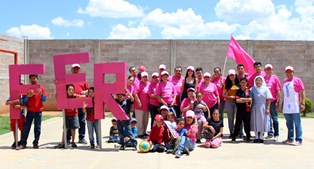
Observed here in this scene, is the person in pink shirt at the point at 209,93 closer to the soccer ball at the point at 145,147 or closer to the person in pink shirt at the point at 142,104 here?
the person in pink shirt at the point at 142,104

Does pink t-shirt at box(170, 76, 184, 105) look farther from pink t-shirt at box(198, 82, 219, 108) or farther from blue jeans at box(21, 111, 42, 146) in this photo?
blue jeans at box(21, 111, 42, 146)

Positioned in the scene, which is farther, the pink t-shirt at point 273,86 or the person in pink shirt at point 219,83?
the person in pink shirt at point 219,83

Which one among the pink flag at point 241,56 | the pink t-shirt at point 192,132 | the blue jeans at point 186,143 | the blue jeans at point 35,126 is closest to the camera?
the blue jeans at point 186,143

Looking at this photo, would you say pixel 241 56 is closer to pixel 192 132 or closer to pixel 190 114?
pixel 190 114

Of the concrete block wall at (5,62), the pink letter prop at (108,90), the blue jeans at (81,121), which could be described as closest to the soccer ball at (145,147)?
the pink letter prop at (108,90)

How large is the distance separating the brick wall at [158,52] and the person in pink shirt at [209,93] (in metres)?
9.70

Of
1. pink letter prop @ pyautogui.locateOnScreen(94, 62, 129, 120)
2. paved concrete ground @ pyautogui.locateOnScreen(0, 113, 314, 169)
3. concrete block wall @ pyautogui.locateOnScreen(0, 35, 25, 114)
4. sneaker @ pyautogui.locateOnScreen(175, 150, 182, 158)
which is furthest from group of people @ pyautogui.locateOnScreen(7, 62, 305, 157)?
concrete block wall @ pyautogui.locateOnScreen(0, 35, 25, 114)

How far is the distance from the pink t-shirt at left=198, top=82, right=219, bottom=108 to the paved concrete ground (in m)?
1.00

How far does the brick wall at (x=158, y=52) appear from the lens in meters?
19.7

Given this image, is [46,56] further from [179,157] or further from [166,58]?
[179,157]

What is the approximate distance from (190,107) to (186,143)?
1.37 metres

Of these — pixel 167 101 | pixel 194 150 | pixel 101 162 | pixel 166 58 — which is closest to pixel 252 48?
pixel 166 58

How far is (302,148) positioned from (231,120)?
1.96 metres

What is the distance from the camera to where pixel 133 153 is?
8.34m
